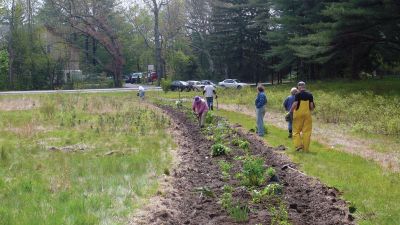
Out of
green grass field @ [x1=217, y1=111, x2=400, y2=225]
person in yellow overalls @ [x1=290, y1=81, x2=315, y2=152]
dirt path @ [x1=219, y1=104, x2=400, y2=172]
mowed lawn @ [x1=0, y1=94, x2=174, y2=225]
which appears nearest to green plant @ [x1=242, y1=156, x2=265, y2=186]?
green grass field @ [x1=217, y1=111, x2=400, y2=225]

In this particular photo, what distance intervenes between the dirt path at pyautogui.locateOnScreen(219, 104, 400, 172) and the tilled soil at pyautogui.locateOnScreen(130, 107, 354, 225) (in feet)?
7.58

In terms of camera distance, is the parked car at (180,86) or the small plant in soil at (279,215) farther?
the parked car at (180,86)

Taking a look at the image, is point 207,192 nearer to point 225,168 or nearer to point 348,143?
point 225,168

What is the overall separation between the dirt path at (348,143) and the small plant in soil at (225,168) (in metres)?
3.64

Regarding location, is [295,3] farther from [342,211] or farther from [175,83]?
[342,211]

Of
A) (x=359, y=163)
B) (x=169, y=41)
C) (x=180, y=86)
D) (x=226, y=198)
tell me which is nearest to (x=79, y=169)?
(x=226, y=198)

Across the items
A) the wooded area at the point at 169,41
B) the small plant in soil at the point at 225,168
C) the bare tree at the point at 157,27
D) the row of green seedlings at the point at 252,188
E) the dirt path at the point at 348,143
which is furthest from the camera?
the bare tree at the point at 157,27

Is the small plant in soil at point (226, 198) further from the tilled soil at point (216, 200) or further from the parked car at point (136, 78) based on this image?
the parked car at point (136, 78)

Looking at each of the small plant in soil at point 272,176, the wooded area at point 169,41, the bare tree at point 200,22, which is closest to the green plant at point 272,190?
the small plant in soil at point 272,176

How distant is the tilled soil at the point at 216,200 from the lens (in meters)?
7.87

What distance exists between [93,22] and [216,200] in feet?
219

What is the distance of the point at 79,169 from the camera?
38.6 ft

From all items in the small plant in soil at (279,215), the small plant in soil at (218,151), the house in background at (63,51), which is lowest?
the small plant in soil at (279,215)

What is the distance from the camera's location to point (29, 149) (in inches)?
590
